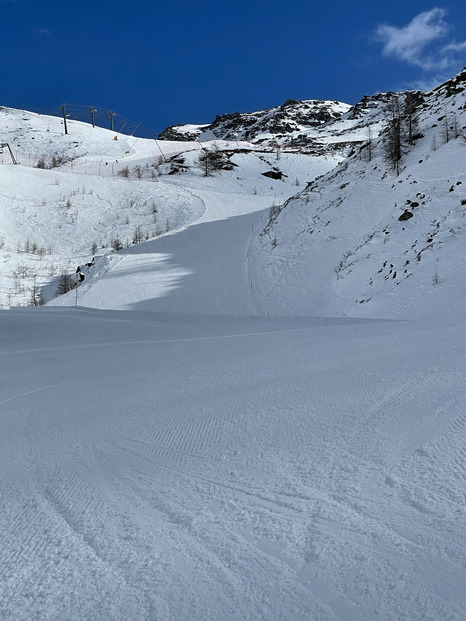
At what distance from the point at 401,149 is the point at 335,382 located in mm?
13652

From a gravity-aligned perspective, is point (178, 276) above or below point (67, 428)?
above

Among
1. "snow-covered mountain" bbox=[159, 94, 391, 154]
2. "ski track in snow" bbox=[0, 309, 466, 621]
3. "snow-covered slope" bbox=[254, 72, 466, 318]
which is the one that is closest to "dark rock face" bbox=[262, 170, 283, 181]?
"snow-covered slope" bbox=[254, 72, 466, 318]

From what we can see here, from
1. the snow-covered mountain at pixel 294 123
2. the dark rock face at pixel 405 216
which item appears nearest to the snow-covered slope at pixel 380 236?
the dark rock face at pixel 405 216

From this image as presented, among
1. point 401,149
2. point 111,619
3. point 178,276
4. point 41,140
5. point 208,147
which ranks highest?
point 41,140

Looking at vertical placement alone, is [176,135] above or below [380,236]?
above

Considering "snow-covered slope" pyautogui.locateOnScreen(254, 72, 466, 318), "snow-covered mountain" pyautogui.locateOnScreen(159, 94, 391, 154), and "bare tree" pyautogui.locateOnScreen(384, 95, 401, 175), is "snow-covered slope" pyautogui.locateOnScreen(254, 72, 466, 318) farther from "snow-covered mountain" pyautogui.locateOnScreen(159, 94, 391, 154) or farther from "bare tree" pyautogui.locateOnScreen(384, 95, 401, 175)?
"snow-covered mountain" pyautogui.locateOnScreen(159, 94, 391, 154)

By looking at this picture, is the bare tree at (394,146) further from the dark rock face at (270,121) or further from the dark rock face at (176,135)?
the dark rock face at (176,135)

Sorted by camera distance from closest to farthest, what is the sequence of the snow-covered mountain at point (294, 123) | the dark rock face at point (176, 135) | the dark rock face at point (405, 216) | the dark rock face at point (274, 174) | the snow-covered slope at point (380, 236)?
the snow-covered slope at point (380, 236)
the dark rock face at point (405, 216)
the dark rock face at point (274, 174)
the snow-covered mountain at point (294, 123)
the dark rock face at point (176, 135)

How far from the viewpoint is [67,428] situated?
361 centimetres

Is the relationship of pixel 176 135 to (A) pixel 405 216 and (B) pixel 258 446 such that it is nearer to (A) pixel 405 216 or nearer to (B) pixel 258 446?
(A) pixel 405 216

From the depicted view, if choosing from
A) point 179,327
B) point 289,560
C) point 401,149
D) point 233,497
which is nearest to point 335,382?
point 233,497

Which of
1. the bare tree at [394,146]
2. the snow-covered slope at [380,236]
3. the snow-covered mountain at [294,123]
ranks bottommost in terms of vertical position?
the snow-covered slope at [380,236]

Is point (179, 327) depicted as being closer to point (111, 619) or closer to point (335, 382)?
point (335, 382)

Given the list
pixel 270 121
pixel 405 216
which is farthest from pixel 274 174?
pixel 270 121
